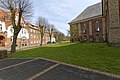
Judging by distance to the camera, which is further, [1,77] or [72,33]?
[72,33]

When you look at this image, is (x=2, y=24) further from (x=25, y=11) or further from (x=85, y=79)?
(x=85, y=79)

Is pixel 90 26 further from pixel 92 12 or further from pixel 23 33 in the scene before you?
pixel 23 33

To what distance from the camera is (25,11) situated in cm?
2673

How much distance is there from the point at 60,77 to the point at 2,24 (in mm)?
46246

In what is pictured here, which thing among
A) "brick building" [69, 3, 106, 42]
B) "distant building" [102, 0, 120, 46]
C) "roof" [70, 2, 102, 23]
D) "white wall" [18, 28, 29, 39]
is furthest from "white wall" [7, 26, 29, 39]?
"distant building" [102, 0, 120, 46]

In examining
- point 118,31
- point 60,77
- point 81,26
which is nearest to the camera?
point 60,77

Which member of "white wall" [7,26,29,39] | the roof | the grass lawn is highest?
the roof

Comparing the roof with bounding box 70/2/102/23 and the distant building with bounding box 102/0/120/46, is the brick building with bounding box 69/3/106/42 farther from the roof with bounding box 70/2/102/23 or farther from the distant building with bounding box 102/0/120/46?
the distant building with bounding box 102/0/120/46

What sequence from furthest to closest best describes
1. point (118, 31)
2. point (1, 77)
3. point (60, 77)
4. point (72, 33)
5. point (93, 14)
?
point (93, 14)
point (72, 33)
point (118, 31)
point (1, 77)
point (60, 77)

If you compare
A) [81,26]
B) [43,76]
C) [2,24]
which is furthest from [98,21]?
[43,76]

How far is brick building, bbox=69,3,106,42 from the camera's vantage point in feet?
150

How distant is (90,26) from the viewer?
49.1 m

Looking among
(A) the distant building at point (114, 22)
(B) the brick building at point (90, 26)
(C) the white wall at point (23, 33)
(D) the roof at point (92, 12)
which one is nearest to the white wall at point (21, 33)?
(C) the white wall at point (23, 33)

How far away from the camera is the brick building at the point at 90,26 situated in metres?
45.6
